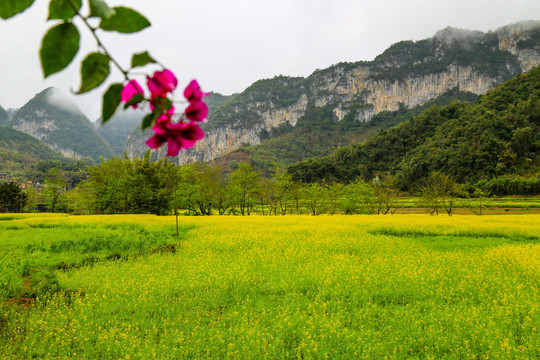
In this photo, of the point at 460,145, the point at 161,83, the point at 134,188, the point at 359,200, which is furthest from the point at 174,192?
the point at 460,145

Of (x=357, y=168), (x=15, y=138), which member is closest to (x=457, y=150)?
(x=357, y=168)

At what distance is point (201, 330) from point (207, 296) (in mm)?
1631

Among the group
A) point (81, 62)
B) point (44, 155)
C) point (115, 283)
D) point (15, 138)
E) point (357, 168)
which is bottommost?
point (115, 283)

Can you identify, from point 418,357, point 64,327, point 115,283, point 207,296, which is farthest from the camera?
point 115,283

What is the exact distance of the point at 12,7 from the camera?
560mm

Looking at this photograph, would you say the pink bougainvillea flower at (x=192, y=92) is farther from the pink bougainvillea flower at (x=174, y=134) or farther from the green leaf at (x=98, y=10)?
the green leaf at (x=98, y=10)

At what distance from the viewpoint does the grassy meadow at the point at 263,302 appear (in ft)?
16.7

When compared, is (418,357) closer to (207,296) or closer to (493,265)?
(207,296)

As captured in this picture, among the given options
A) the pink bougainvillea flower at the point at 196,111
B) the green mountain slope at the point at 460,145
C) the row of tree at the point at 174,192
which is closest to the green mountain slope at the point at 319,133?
the green mountain slope at the point at 460,145

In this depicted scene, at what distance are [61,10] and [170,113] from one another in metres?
0.25

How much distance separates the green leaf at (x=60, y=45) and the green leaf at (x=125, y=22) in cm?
9

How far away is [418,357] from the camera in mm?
4922

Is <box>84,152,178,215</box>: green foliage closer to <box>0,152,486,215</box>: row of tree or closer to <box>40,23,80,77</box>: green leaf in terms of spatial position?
<box>0,152,486,215</box>: row of tree

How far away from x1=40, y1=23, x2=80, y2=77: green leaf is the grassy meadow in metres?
5.31
